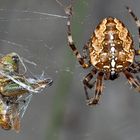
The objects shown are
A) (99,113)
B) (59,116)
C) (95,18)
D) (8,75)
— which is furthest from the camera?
(99,113)

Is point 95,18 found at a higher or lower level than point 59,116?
higher

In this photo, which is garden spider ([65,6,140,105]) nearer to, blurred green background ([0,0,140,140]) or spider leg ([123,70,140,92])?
spider leg ([123,70,140,92])

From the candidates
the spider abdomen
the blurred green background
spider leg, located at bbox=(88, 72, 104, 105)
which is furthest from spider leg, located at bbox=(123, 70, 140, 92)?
the blurred green background

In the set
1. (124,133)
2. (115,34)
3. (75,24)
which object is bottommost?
(124,133)

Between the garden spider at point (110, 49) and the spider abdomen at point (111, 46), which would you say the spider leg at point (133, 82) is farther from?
the spider abdomen at point (111, 46)

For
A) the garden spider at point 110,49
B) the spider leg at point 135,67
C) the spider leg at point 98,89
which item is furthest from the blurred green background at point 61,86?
the garden spider at point 110,49

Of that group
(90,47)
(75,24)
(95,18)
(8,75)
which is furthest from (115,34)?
(95,18)

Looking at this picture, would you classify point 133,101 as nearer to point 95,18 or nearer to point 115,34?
point 95,18
